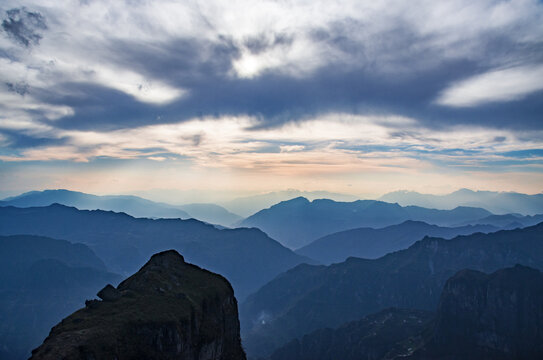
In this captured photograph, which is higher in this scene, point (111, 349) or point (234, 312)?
point (111, 349)

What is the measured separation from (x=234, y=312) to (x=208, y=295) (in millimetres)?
14948

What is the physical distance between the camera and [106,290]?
8294 cm

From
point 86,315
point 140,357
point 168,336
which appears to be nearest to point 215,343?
point 168,336

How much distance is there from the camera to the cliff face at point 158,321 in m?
63.2

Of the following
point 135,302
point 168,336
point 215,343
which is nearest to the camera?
point 168,336

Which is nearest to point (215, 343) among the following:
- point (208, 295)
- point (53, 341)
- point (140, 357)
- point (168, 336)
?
point (208, 295)

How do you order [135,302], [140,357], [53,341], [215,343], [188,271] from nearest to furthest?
1. [53,341]
2. [140,357]
3. [135,302]
4. [215,343]
5. [188,271]

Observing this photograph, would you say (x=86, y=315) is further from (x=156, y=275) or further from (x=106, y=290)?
(x=156, y=275)

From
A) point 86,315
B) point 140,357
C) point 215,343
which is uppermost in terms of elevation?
point 86,315

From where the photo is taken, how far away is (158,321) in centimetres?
7425

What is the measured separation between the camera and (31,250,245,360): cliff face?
6324 cm

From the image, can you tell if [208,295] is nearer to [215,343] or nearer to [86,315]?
[215,343]

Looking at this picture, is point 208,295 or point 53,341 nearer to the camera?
point 53,341

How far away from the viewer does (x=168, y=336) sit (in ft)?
245
